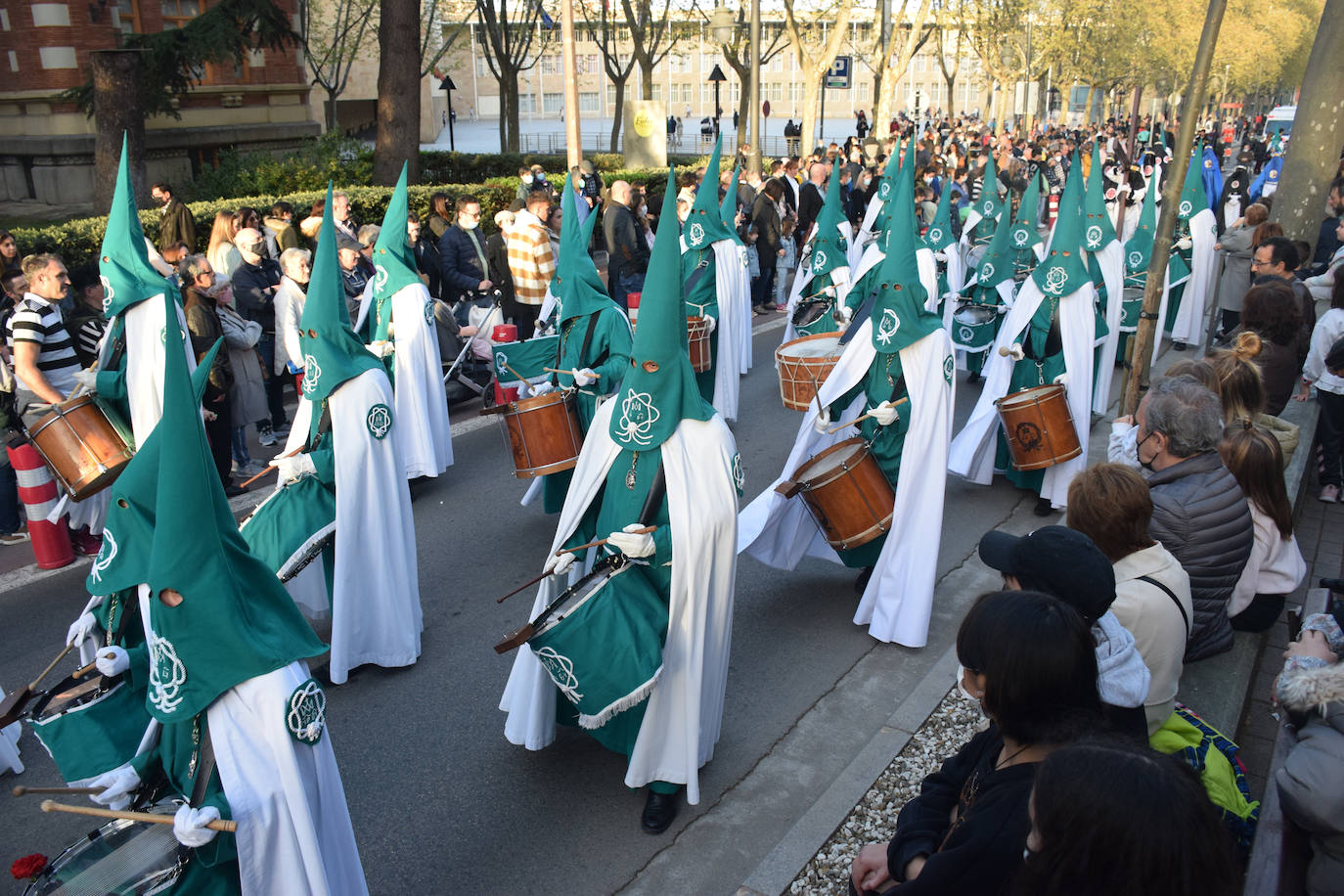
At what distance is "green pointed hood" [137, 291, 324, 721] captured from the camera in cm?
291

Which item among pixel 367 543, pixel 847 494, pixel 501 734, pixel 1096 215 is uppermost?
pixel 1096 215

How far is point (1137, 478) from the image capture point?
12.2ft

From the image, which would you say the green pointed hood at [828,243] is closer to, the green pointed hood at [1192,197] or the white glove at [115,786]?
the green pointed hood at [1192,197]

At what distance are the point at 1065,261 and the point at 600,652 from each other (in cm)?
575

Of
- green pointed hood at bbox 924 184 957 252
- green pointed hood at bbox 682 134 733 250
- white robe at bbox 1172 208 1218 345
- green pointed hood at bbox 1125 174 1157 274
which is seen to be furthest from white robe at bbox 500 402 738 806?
white robe at bbox 1172 208 1218 345

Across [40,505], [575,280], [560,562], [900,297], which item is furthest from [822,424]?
[40,505]

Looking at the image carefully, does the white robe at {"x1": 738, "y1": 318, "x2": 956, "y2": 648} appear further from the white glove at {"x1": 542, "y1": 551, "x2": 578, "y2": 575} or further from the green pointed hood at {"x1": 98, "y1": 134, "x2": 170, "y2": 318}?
the green pointed hood at {"x1": 98, "y1": 134, "x2": 170, "y2": 318}

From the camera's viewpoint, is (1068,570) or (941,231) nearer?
(1068,570)

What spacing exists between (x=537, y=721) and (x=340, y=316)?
7.81 ft

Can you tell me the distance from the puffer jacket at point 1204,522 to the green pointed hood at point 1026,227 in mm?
8142

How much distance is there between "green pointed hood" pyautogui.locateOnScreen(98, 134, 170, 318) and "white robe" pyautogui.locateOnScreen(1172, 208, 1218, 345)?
1224 centimetres

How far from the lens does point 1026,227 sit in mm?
12633

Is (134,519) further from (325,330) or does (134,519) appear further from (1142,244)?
(1142,244)

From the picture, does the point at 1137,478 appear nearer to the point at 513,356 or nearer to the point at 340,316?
the point at 340,316
